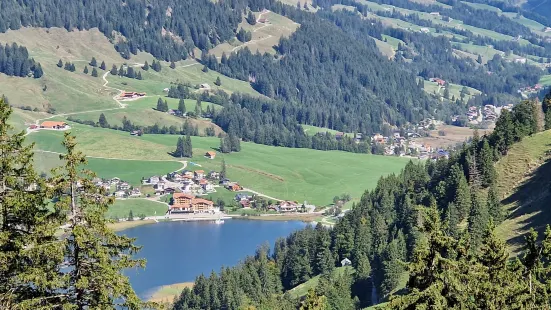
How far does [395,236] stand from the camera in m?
81.4

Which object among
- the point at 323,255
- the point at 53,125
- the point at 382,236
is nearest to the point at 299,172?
the point at 53,125

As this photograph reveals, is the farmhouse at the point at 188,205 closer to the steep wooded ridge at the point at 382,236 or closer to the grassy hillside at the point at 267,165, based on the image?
the grassy hillside at the point at 267,165

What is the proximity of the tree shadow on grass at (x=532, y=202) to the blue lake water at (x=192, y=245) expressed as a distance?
47083mm

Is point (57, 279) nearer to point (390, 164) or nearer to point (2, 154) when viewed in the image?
point (2, 154)

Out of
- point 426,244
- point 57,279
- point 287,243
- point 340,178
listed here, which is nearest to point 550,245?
point 426,244

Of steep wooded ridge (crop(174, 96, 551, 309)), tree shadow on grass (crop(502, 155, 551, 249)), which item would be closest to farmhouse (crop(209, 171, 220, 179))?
steep wooded ridge (crop(174, 96, 551, 309))

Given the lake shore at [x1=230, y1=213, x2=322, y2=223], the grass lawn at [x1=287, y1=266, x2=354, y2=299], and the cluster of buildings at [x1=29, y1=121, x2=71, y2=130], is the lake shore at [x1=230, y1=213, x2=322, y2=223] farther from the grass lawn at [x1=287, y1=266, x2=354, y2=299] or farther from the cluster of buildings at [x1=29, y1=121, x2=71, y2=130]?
the grass lawn at [x1=287, y1=266, x2=354, y2=299]

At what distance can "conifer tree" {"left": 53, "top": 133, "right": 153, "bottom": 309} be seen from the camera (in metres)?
17.4

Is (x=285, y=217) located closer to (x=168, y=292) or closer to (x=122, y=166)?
(x=122, y=166)

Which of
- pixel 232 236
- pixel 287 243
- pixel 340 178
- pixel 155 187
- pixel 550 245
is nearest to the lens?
pixel 550 245

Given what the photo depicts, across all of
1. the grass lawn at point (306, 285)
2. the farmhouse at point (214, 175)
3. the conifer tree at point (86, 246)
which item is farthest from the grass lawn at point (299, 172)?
the conifer tree at point (86, 246)

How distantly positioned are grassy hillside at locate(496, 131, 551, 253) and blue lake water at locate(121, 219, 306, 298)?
→ 4571 centimetres

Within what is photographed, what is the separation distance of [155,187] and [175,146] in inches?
1173

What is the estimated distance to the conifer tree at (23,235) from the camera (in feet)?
56.2
